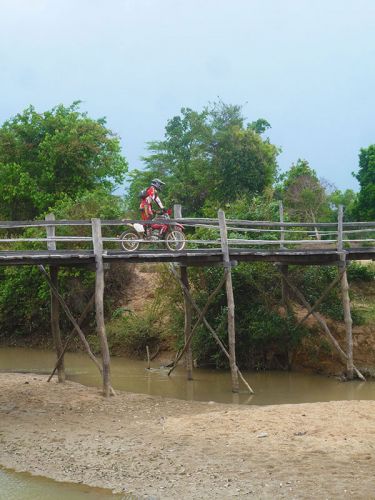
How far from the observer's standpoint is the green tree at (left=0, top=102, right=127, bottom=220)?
3152 centimetres

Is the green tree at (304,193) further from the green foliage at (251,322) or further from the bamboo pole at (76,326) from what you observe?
the bamboo pole at (76,326)

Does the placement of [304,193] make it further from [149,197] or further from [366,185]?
[149,197]

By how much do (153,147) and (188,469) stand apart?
3828 cm

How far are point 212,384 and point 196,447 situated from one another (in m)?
7.33

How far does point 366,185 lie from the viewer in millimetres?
37812

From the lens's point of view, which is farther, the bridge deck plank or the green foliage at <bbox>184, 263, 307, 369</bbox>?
the green foliage at <bbox>184, 263, 307, 369</bbox>

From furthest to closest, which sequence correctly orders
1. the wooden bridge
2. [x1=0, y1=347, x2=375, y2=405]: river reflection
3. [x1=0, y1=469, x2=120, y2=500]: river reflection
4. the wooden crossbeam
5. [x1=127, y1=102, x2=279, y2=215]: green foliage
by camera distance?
[x1=127, y1=102, x2=279, y2=215]: green foliage < [x1=0, y1=347, x2=375, y2=405]: river reflection < the wooden crossbeam < the wooden bridge < [x1=0, y1=469, x2=120, y2=500]: river reflection

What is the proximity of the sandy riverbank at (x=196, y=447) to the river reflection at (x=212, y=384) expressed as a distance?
88.5 inches

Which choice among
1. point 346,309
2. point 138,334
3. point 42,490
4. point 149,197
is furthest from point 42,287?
point 42,490

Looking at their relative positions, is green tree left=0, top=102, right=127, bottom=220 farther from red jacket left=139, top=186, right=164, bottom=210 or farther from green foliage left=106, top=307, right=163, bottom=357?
red jacket left=139, top=186, right=164, bottom=210

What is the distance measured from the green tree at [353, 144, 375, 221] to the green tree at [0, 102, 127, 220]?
12378 mm

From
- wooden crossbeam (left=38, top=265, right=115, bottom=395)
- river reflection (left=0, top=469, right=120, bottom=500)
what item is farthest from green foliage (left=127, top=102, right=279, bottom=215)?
river reflection (left=0, top=469, right=120, bottom=500)

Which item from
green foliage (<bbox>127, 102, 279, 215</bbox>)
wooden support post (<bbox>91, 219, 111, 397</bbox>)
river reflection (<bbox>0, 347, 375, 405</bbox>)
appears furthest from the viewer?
green foliage (<bbox>127, 102, 279, 215</bbox>)

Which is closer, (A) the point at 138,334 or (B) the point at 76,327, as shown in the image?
(B) the point at 76,327
